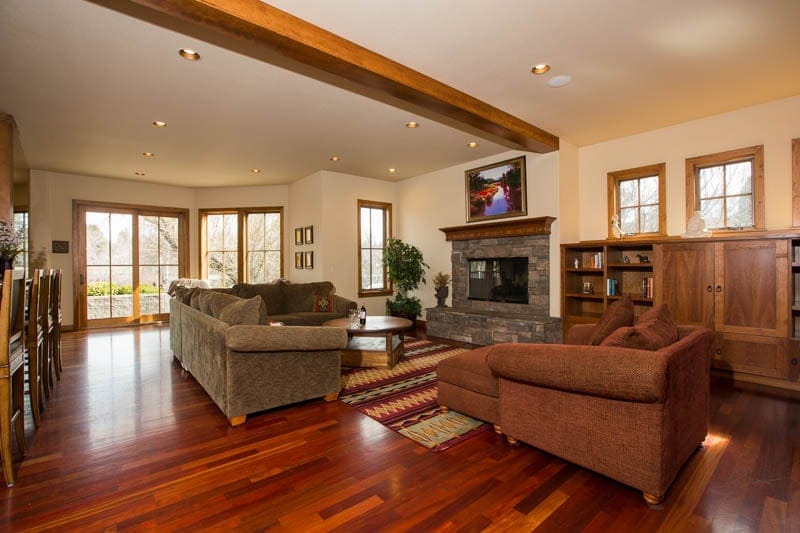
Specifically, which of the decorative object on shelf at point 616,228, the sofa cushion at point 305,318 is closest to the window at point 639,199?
the decorative object on shelf at point 616,228

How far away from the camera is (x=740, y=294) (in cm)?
387

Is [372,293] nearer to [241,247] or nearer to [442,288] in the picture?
[442,288]

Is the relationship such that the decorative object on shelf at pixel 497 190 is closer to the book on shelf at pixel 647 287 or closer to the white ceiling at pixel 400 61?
the white ceiling at pixel 400 61

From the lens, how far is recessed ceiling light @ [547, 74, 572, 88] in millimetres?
3492

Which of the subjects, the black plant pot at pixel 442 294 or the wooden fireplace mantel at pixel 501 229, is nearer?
the wooden fireplace mantel at pixel 501 229

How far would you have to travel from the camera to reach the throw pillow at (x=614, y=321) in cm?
234

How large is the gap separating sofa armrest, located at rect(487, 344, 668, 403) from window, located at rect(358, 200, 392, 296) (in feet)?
16.8

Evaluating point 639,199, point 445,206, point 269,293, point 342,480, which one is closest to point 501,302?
point 445,206

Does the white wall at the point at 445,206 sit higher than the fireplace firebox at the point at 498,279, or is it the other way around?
the white wall at the point at 445,206

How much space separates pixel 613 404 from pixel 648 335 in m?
0.45

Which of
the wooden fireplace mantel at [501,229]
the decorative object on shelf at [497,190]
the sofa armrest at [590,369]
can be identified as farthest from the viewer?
→ the decorative object on shelf at [497,190]

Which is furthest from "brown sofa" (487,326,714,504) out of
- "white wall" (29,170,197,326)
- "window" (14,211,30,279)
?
"window" (14,211,30,279)

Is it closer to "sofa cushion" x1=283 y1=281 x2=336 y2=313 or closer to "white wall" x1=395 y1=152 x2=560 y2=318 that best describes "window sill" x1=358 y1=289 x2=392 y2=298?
"white wall" x1=395 y1=152 x2=560 y2=318

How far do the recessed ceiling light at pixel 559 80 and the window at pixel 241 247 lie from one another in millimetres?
6152
